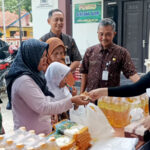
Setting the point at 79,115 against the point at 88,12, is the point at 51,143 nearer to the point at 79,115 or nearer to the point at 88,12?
the point at 79,115

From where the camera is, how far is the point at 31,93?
1.41 meters

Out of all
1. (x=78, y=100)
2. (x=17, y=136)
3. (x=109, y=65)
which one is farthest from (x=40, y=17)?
(x=17, y=136)

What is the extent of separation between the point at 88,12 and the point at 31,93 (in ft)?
17.5

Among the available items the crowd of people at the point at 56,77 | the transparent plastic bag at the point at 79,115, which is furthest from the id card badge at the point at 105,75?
the transparent plastic bag at the point at 79,115

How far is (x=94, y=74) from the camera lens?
239 centimetres

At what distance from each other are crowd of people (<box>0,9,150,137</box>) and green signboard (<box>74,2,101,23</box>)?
375cm

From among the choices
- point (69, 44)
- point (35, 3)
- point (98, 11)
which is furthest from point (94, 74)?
point (35, 3)

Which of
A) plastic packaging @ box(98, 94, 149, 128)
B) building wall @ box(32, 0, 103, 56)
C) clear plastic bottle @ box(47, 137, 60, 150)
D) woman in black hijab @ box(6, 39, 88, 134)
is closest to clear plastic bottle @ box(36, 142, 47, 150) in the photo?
clear plastic bottle @ box(47, 137, 60, 150)

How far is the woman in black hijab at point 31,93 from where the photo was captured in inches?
56.1

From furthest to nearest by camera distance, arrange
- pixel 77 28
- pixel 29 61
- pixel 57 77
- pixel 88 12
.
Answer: pixel 77 28
pixel 88 12
pixel 57 77
pixel 29 61

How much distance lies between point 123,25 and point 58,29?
12.1 ft

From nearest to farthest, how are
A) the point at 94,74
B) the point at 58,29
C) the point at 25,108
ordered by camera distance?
1. the point at 25,108
2. the point at 94,74
3. the point at 58,29

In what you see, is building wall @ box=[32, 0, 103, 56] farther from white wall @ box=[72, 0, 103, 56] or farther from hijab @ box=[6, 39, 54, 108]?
hijab @ box=[6, 39, 54, 108]

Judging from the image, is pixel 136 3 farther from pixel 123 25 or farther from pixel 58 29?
pixel 58 29
